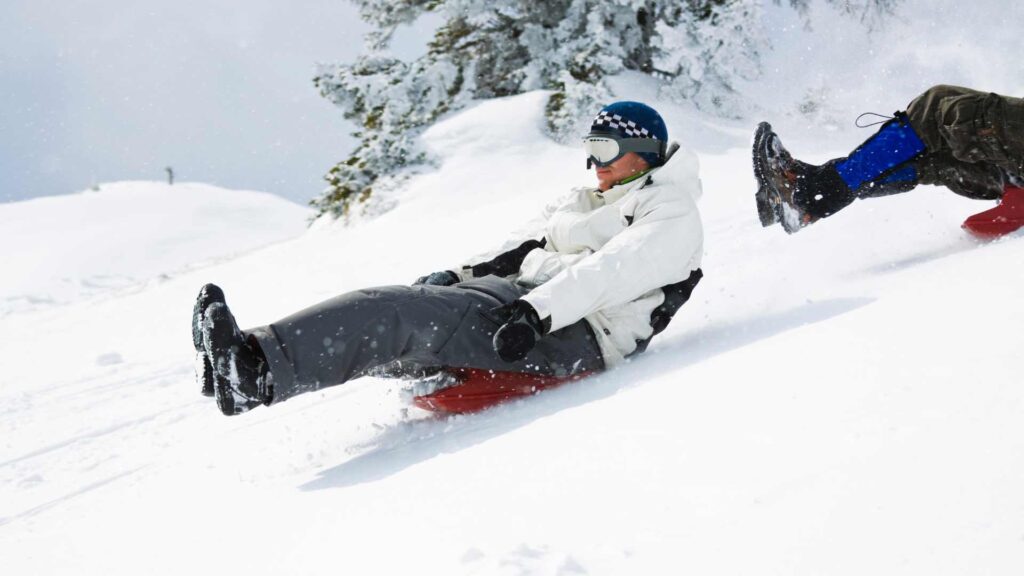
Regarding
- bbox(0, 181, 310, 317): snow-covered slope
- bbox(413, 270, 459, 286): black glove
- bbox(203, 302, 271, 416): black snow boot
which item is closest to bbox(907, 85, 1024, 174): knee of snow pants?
bbox(413, 270, 459, 286): black glove

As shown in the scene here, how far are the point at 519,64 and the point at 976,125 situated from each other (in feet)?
28.4

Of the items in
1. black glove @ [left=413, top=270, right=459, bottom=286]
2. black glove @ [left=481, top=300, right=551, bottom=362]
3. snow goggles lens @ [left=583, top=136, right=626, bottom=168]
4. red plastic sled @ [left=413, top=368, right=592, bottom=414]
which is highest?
snow goggles lens @ [left=583, top=136, right=626, bottom=168]

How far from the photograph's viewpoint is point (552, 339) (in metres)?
2.86

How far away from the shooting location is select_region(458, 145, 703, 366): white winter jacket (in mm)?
2762

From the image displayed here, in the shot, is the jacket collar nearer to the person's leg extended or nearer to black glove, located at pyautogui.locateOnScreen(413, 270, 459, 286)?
black glove, located at pyautogui.locateOnScreen(413, 270, 459, 286)

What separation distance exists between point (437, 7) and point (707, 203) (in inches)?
214

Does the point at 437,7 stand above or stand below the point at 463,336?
above

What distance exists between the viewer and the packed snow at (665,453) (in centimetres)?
129

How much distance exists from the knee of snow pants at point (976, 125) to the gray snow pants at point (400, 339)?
1.58 metres

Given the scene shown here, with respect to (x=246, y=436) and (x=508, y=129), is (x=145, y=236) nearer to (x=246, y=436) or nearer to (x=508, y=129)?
(x=508, y=129)

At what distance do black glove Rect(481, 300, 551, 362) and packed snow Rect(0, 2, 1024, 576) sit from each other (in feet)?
0.63

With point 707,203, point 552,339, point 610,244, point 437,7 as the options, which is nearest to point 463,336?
point 552,339

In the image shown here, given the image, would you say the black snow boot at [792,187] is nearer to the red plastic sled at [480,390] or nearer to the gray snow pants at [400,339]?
the gray snow pants at [400,339]

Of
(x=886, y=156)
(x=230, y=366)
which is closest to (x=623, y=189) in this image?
(x=886, y=156)
